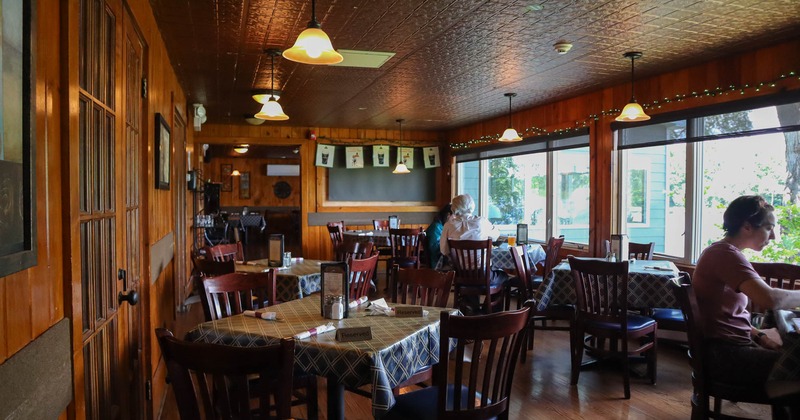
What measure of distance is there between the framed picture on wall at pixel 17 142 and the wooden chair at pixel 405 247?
5607mm

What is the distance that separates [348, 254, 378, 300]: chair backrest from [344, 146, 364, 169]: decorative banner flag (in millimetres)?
5672

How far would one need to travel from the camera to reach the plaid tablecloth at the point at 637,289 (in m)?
3.85

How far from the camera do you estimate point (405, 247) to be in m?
6.78

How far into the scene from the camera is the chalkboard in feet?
30.3

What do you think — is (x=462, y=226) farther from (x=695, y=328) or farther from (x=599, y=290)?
(x=695, y=328)

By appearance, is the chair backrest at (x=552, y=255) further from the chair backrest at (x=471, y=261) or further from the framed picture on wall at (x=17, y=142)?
the framed picture on wall at (x=17, y=142)

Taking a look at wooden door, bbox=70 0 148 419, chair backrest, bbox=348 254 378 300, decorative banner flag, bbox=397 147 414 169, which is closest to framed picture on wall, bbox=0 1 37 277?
wooden door, bbox=70 0 148 419

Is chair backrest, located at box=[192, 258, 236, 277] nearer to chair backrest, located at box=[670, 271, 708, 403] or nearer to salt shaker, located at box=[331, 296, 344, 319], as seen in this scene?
salt shaker, located at box=[331, 296, 344, 319]

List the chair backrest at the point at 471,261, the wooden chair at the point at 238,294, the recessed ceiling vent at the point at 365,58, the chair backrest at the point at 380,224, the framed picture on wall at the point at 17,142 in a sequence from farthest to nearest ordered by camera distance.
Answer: the chair backrest at the point at 380,224 < the chair backrest at the point at 471,261 < the recessed ceiling vent at the point at 365,58 < the wooden chair at the point at 238,294 < the framed picture on wall at the point at 17,142

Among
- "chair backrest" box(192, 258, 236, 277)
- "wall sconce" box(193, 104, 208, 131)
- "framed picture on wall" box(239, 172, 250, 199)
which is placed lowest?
"chair backrest" box(192, 258, 236, 277)

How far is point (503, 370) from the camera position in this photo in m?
2.21

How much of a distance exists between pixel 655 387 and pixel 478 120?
5.25 metres

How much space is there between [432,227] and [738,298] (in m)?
3.64

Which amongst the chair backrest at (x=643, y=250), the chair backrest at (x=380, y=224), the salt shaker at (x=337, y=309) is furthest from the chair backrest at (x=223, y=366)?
the chair backrest at (x=380, y=224)
